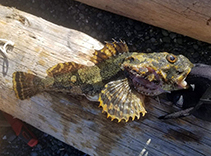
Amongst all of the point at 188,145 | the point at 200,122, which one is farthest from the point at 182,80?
the point at 188,145

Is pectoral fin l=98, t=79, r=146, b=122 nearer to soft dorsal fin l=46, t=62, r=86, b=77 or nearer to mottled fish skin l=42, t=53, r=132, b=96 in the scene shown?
mottled fish skin l=42, t=53, r=132, b=96

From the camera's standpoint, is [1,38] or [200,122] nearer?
[200,122]

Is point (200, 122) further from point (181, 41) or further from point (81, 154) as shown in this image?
point (81, 154)

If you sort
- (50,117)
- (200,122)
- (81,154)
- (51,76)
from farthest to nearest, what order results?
(81,154) → (50,117) → (51,76) → (200,122)

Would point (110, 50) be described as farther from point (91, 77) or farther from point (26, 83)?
point (26, 83)

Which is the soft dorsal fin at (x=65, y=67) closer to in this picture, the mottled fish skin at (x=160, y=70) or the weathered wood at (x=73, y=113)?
the weathered wood at (x=73, y=113)

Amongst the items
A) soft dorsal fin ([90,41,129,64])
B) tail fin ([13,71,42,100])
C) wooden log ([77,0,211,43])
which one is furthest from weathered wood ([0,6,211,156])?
wooden log ([77,0,211,43])
